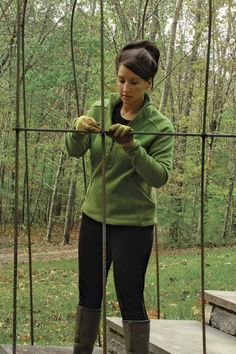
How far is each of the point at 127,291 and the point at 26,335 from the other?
126 inches

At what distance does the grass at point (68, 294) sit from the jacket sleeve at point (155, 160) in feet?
9.94

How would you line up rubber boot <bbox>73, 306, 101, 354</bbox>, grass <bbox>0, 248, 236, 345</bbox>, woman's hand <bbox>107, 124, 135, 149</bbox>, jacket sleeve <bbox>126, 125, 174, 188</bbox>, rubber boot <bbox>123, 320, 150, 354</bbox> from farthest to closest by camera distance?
grass <bbox>0, 248, 236, 345</bbox>, rubber boot <bbox>73, 306, 101, 354</bbox>, rubber boot <bbox>123, 320, 150, 354</bbox>, jacket sleeve <bbox>126, 125, 174, 188</bbox>, woman's hand <bbox>107, 124, 135, 149</bbox>

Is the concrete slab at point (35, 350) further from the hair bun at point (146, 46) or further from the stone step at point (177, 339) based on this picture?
the hair bun at point (146, 46)

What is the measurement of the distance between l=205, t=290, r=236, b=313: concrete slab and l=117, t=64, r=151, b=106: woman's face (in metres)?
1.15

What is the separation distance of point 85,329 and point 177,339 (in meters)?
0.48

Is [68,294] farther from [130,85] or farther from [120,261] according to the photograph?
[130,85]

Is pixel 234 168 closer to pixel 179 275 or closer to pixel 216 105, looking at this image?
pixel 216 105

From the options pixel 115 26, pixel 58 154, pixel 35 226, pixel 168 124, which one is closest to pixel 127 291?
pixel 168 124

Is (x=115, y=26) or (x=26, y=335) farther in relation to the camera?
(x=115, y=26)

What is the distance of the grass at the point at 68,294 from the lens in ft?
17.3

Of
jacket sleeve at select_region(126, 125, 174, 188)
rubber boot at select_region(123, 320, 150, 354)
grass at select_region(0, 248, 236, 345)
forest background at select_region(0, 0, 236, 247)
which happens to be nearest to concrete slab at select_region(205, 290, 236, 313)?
rubber boot at select_region(123, 320, 150, 354)

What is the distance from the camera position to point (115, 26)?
1262 cm

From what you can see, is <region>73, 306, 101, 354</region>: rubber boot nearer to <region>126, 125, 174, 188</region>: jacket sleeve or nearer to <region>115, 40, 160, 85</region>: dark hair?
<region>126, 125, 174, 188</region>: jacket sleeve

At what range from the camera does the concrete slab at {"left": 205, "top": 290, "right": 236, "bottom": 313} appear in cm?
271
